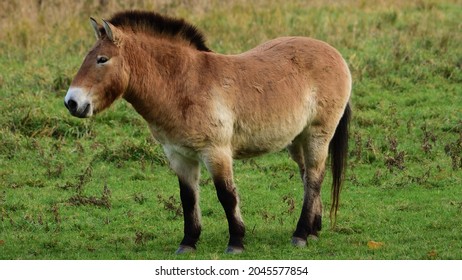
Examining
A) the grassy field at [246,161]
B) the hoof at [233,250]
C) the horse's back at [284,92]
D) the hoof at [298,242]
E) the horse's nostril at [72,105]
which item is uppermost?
the horse's nostril at [72,105]

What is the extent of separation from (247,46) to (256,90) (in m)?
6.96

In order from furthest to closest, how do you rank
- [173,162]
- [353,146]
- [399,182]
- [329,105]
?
1. [353,146]
2. [399,182]
3. [329,105]
4. [173,162]

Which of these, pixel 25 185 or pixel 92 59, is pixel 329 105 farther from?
pixel 25 185

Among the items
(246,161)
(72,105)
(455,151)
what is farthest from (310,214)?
(455,151)

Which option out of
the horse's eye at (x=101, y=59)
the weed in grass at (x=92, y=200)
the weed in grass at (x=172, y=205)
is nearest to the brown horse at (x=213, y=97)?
the horse's eye at (x=101, y=59)

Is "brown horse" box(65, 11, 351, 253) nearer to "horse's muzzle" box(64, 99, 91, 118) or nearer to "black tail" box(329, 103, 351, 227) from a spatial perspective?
"horse's muzzle" box(64, 99, 91, 118)

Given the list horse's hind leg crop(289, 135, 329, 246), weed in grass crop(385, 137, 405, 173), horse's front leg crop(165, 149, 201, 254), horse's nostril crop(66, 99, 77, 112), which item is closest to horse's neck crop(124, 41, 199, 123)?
horse's front leg crop(165, 149, 201, 254)

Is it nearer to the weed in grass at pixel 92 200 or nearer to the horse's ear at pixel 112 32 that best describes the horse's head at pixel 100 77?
the horse's ear at pixel 112 32

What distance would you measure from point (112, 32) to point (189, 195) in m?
1.55

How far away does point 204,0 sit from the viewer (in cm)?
1736

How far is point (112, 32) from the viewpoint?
23.3 feet

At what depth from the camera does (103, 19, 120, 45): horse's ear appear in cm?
705

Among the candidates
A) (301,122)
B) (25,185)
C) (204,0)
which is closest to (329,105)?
(301,122)

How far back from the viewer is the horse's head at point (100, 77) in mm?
6957
